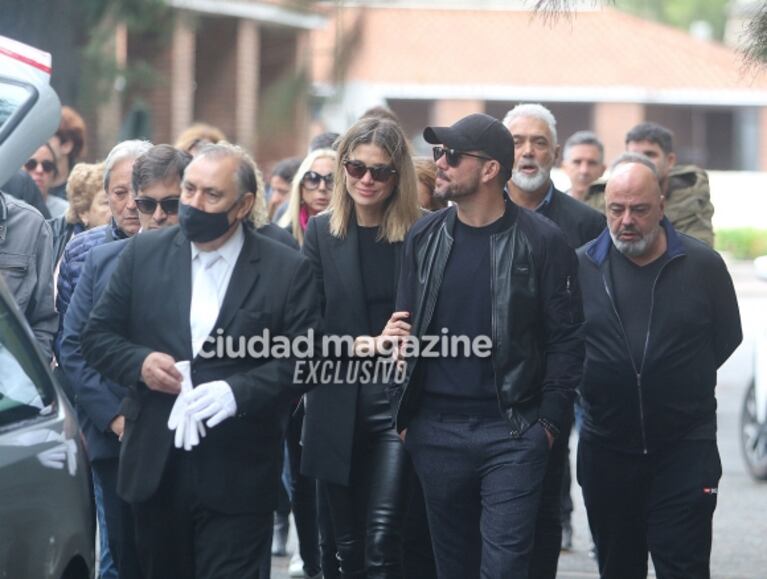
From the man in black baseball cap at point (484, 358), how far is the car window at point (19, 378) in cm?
151

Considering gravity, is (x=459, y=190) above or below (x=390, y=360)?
above

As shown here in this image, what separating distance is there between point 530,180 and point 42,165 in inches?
121

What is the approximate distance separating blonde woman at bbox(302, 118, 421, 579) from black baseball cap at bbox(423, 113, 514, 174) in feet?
1.79

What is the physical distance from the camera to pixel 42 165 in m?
9.73

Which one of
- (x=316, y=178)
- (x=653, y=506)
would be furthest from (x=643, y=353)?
(x=316, y=178)

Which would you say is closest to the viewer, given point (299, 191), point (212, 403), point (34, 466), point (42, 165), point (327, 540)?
point (34, 466)

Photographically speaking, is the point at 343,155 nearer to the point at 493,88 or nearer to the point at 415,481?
the point at 415,481

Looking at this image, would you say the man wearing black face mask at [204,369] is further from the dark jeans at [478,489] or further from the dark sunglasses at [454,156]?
the dark sunglasses at [454,156]

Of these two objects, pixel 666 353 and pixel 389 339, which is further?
pixel 666 353

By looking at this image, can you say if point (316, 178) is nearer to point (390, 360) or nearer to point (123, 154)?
point (123, 154)

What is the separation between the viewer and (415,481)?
694 cm

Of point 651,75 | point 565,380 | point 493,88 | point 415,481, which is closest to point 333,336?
point 415,481

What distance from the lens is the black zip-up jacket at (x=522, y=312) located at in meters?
6.12

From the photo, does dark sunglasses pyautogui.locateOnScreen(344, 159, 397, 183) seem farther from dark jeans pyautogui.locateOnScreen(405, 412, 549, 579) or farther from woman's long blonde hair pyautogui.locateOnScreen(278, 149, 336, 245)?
woman's long blonde hair pyautogui.locateOnScreen(278, 149, 336, 245)
